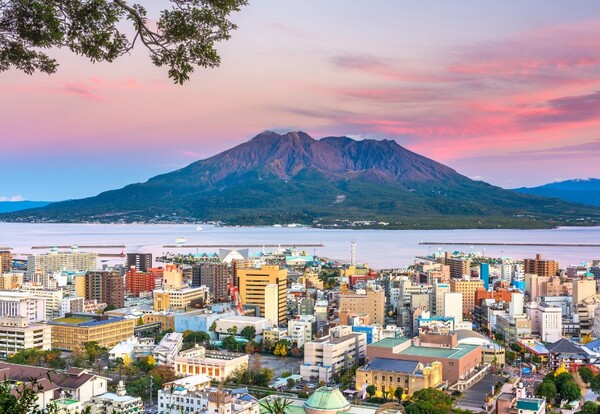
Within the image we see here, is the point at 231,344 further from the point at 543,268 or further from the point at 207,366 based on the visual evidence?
the point at 543,268

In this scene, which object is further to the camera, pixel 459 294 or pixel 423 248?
pixel 423 248

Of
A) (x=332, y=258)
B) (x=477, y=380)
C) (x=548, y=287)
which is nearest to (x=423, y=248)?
(x=332, y=258)

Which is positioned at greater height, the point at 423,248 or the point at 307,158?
the point at 307,158

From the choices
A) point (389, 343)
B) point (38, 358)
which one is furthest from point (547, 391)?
point (38, 358)

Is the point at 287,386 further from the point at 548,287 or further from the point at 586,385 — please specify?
the point at 548,287

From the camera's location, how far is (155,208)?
70062 mm

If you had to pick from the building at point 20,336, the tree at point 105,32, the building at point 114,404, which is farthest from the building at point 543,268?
the tree at point 105,32

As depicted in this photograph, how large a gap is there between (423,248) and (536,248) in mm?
5523

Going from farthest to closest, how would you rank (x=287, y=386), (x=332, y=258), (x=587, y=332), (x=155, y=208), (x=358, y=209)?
(x=155, y=208) → (x=358, y=209) → (x=332, y=258) → (x=587, y=332) → (x=287, y=386)

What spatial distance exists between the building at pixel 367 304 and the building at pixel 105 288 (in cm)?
A: 575

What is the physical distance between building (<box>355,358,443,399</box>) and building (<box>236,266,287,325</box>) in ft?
17.7

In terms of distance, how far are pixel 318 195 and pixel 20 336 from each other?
53.3 meters

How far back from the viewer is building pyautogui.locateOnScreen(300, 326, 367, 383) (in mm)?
11172

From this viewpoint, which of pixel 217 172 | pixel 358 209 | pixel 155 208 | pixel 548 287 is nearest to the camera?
pixel 548 287
